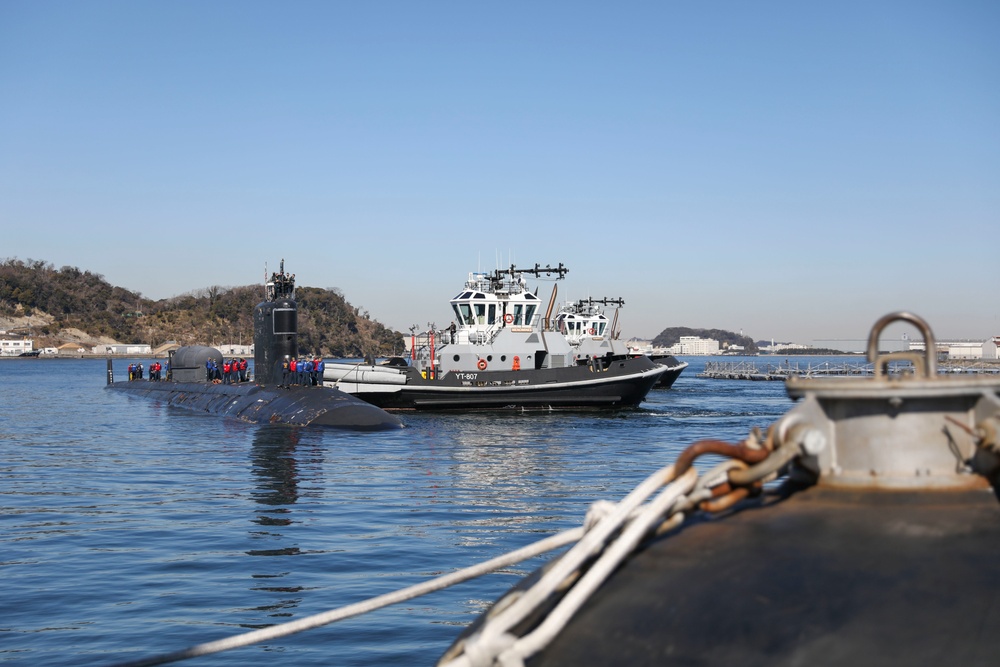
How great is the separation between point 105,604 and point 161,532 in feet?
13.5

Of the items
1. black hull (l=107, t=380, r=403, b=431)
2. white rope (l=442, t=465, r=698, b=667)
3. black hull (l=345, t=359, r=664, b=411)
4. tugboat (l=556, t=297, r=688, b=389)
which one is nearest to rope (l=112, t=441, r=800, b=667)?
white rope (l=442, t=465, r=698, b=667)

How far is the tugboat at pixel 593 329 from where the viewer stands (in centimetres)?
5578

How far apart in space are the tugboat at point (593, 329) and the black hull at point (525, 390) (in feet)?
51.1

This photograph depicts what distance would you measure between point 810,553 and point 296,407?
29335 millimetres

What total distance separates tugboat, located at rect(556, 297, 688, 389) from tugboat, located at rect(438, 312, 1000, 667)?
51.5 metres

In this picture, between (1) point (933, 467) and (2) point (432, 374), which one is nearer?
(1) point (933, 467)

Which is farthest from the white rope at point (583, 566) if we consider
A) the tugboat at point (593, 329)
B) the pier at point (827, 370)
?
the pier at point (827, 370)

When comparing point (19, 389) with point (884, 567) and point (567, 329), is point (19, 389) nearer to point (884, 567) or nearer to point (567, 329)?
point (567, 329)

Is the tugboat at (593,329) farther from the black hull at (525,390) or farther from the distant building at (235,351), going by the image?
the distant building at (235,351)

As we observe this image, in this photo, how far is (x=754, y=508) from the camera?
12.3ft

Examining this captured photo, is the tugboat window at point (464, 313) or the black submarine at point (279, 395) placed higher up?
the tugboat window at point (464, 313)

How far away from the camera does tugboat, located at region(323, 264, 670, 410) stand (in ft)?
129

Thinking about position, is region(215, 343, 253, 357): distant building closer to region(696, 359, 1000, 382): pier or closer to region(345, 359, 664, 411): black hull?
region(696, 359, 1000, 382): pier

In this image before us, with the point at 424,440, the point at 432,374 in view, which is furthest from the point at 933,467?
the point at 432,374
